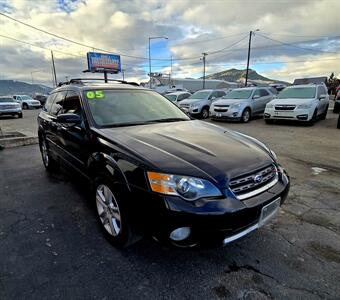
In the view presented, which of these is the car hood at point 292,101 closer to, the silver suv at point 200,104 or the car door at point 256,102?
the car door at point 256,102

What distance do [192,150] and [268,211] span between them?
2.85ft

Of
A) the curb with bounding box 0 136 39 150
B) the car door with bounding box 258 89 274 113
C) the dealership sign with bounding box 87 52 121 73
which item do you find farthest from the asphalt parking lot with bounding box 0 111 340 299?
the dealership sign with bounding box 87 52 121 73

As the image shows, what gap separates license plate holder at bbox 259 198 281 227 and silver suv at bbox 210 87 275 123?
377 inches

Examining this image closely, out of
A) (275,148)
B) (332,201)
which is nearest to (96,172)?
(332,201)

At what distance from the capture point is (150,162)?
6.63ft

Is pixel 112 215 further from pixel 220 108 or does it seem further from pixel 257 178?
pixel 220 108

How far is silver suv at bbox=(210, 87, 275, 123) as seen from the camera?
37.5ft

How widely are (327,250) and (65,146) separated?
11.5 feet

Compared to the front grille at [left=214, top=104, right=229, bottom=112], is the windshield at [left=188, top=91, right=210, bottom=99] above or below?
above

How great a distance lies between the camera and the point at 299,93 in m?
10.9

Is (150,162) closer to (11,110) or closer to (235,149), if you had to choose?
(235,149)

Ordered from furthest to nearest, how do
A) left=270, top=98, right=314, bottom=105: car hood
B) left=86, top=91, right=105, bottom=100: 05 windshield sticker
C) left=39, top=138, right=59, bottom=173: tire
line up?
1. left=270, top=98, right=314, bottom=105: car hood
2. left=39, top=138, right=59, bottom=173: tire
3. left=86, top=91, right=105, bottom=100: 05 windshield sticker

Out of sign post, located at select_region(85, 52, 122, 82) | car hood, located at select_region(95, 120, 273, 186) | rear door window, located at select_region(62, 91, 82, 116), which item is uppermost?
sign post, located at select_region(85, 52, 122, 82)

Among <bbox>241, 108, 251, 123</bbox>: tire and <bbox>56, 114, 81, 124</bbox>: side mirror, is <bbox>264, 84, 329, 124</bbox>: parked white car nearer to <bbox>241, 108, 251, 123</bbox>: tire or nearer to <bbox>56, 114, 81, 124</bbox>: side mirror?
<bbox>241, 108, 251, 123</bbox>: tire
